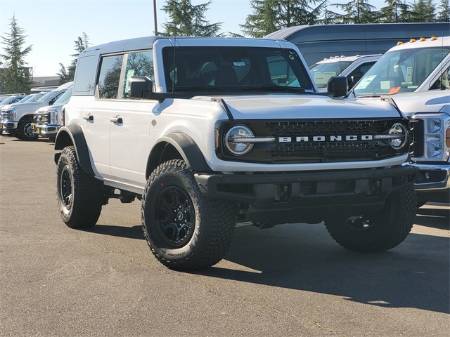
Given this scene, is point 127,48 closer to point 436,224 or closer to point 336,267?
point 336,267

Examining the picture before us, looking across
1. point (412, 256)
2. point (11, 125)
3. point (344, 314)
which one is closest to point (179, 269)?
point (344, 314)

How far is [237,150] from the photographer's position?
15.8ft

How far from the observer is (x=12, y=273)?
17.8 ft

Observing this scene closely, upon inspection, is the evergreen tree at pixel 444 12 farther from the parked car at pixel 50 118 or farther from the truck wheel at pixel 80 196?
the truck wheel at pixel 80 196

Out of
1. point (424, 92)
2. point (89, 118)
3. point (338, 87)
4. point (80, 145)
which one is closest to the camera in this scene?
point (338, 87)

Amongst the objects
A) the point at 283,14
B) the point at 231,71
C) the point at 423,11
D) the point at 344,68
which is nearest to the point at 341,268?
the point at 231,71

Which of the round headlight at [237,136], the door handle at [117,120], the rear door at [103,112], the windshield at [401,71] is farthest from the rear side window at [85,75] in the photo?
the windshield at [401,71]

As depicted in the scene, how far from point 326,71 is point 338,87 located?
6156mm

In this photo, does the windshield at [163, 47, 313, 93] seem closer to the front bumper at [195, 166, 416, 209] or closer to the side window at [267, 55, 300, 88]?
the side window at [267, 55, 300, 88]

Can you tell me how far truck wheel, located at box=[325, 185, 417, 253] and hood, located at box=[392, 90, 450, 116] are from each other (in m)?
1.40

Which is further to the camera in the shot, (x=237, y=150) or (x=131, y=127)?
(x=131, y=127)

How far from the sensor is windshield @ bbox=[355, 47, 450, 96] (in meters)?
7.78

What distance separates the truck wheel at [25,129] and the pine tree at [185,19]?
2543cm

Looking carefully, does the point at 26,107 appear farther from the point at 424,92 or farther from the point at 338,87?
the point at 338,87
